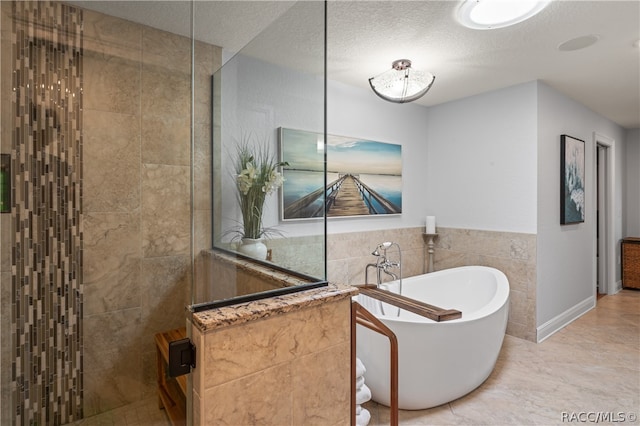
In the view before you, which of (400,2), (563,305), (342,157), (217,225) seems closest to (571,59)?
(400,2)

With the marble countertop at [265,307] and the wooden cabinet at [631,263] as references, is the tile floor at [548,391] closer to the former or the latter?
the marble countertop at [265,307]

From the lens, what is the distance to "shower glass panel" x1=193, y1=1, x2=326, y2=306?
4.20 ft

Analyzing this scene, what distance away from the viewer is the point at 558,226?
132 inches

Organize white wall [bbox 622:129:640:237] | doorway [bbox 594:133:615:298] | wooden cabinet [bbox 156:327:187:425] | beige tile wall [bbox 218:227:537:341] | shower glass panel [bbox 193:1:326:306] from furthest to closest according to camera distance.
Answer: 1. white wall [bbox 622:129:640:237]
2. doorway [bbox 594:133:615:298]
3. beige tile wall [bbox 218:227:537:341]
4. wooden cabinet [bbox 156:327:187:425]
5. shower glass panel [bbox 193:1:326:306]

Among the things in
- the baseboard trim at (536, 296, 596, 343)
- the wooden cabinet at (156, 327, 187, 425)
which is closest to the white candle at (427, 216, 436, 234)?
the baseboard trim at (536, 296, 596, 343)

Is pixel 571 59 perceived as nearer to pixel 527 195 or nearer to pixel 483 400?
pixel 527 195

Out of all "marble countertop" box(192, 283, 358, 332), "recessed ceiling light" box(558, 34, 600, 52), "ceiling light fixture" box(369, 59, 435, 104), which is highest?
"recessed ceiling light" box(558, 34, 600, 52)

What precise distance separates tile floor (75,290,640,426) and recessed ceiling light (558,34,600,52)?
237 centimetres

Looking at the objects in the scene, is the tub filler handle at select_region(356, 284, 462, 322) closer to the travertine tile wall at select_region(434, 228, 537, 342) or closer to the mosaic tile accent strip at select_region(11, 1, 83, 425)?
the travertine tile wall at select_region(434, 228, 537, 342)

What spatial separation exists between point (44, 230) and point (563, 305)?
14.1 feet

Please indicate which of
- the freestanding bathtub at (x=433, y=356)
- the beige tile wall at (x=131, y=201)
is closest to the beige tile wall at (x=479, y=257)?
the freestanding bathtub at (x=433, y=356)

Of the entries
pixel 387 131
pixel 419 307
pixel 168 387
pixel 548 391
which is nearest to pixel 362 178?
pixel 387 131

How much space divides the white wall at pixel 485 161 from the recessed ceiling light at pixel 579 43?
645 millimetres

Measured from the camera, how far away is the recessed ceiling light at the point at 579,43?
7.48 ft
